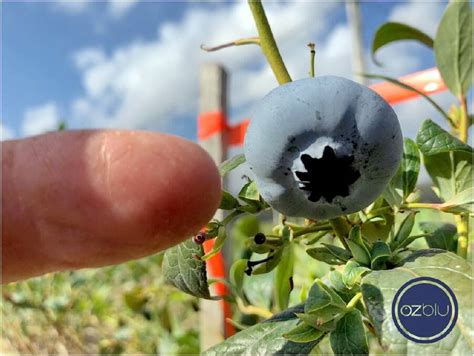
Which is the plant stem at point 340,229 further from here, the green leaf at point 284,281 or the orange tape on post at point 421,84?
the orange tape on post at point 421,84

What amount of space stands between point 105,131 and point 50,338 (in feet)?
7.06

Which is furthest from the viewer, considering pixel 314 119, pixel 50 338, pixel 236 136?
pixel 50 338

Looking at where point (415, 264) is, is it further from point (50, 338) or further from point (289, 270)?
point (50, 338)

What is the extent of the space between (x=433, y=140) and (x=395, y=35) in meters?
0.31

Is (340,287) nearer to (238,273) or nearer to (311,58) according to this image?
(311,58)

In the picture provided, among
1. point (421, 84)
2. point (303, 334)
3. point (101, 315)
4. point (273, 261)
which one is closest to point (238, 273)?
point (273, 261)

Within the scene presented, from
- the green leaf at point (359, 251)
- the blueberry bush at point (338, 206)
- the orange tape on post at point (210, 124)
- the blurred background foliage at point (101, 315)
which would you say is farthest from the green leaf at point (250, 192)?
the orange tape on post at point (210, 124)

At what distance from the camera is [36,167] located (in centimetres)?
48

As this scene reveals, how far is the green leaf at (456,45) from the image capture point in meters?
0.77

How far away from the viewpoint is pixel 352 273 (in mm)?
491

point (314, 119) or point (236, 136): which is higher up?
point (314, 119)

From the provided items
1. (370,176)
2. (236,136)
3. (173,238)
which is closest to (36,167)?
(173,238)

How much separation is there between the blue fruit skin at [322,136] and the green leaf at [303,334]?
0.34 feet

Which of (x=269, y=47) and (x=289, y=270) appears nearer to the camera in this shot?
(x=269, y=47)
